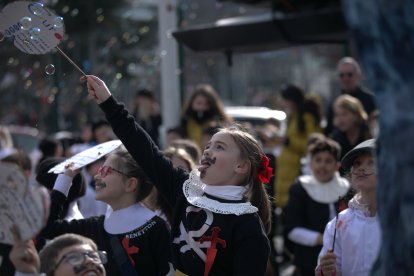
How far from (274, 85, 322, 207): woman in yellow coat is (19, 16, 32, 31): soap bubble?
4904 mm

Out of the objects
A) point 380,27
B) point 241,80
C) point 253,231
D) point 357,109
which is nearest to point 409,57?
point 380,27

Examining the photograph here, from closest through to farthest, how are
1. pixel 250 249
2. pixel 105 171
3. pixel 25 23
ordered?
1. pixel 250 249
2. pixel 25 23
3. pixel 105 171

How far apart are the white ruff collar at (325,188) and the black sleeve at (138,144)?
2.46 meters

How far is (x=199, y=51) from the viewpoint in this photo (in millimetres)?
9172

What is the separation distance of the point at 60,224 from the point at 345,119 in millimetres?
3467

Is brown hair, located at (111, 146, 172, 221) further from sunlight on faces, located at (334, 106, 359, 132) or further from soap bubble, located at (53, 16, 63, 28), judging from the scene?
sunlight on faces, located at (334, 106, 359, 132)

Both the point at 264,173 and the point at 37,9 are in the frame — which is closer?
the point at 37,9

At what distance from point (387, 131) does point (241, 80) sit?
13.6 m

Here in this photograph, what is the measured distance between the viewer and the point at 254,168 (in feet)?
12.6

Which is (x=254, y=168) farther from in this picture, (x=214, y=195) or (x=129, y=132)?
(x=129, y=132)

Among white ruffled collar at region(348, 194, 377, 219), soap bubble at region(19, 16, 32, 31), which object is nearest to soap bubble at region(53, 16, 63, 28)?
soap bubble at region(19, 16, 32, 31)

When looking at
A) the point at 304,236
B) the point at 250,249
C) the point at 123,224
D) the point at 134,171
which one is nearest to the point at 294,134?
the point at 304,236

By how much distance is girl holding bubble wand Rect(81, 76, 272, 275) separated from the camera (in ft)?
11.5

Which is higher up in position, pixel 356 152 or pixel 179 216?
pixel 356 152
